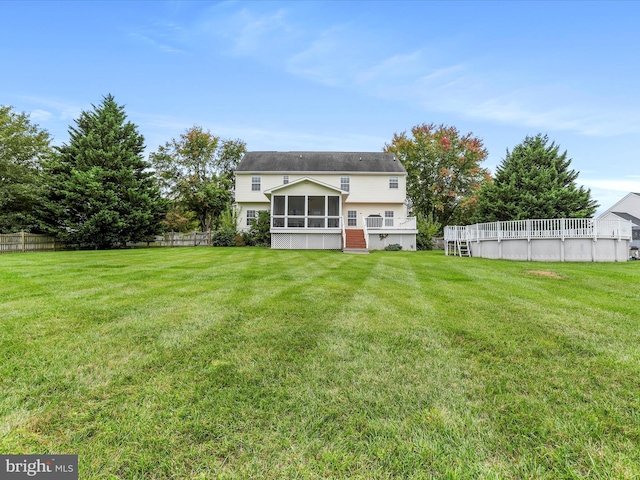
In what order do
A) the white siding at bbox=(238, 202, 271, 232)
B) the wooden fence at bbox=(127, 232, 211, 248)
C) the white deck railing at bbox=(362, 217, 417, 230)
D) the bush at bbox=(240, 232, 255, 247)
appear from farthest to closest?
the white siding at bbox=(238, 202, 271, 232) < the wooden fence at bbox=(127, 232, 211, 248) < the bush at bbox=(240, 232, 255, 247) < the white deck railing at bbox=(362, 217, 417, 230)

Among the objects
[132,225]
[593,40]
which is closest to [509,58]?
[593,40]

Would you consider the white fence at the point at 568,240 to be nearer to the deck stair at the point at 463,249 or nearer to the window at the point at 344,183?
the deck stair at the point at 463,249

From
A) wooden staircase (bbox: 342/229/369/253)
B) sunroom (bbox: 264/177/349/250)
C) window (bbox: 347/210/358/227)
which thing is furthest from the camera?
window (bbox: 347/210/358/227)

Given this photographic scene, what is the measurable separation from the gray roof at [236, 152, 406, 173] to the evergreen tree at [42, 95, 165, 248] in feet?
25.2

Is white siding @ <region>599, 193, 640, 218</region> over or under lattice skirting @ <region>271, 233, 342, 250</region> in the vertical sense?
over

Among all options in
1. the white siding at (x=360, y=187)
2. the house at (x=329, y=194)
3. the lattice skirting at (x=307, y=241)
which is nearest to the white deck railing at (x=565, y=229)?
the house at (x=329, y=194)

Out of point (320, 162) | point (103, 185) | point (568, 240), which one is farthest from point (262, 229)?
point (568, 240)

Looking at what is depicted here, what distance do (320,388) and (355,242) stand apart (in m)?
16.7

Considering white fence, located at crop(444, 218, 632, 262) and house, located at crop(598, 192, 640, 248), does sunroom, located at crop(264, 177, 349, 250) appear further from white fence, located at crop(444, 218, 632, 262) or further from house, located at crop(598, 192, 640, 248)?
house, located at crop(598, 192, 640, 248)

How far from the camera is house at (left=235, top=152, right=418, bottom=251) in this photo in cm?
2031

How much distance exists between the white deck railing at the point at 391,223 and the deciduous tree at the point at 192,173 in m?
15.4

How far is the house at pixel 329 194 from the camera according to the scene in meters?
20.3

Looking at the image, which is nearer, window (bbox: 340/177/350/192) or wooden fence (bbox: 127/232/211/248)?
wooden fence (bbox: 127/232/211/248)

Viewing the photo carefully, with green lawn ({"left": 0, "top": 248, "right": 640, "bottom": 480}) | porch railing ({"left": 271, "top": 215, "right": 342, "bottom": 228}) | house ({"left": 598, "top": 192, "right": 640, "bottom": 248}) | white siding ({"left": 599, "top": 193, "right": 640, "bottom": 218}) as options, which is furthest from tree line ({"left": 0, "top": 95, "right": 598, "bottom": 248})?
green lawn ({"left": 0, "top": 248, "right": 640, "bottom": 480})
